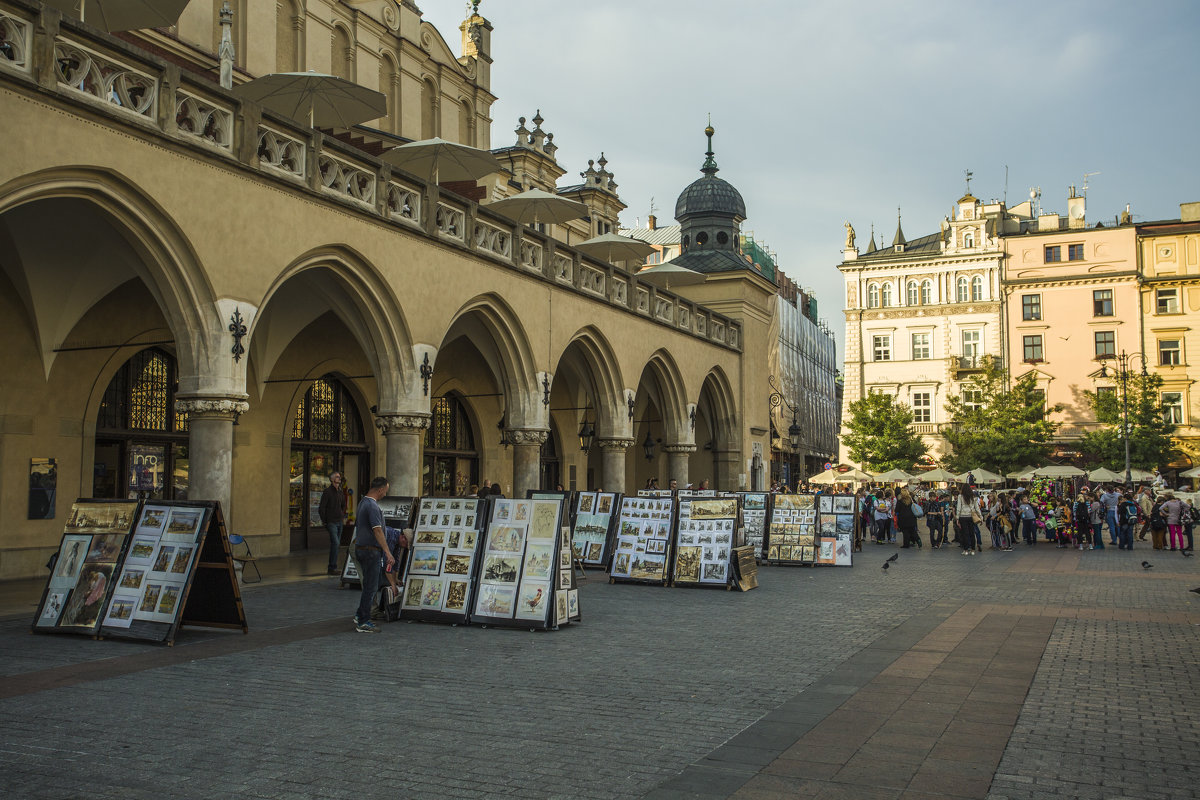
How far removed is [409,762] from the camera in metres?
5.82

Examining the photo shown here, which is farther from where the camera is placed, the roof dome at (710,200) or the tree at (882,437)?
the tree at (882,437)

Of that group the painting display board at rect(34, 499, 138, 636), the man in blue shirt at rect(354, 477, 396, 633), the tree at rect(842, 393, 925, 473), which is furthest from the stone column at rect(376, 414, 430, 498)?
the tree at rect(842, 393, 925, 473)

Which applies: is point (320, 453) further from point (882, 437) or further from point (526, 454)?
point (882, 437)

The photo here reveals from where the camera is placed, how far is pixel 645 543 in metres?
16.3

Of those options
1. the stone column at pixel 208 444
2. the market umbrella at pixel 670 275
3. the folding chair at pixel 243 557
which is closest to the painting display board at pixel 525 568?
the folding chair at pixel 243 557

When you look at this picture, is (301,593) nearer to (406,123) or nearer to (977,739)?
(977,739)

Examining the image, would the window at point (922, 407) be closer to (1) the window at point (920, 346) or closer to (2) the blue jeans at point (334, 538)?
(1) the window at point (920, 346)

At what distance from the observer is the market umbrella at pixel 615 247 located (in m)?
26.5

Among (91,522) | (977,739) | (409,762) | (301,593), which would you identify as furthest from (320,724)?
(301,593)

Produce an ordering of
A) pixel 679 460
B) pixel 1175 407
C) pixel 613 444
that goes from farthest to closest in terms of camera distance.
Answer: pixel 1175 407
pixel 679 460
pixel 613 444

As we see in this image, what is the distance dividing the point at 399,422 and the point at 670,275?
14.6 m

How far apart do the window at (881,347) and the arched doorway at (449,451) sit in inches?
1764

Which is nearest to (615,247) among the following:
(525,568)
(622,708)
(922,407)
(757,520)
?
(757,520)

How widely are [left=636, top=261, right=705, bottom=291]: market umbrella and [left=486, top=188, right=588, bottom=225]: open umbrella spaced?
3.79 m
